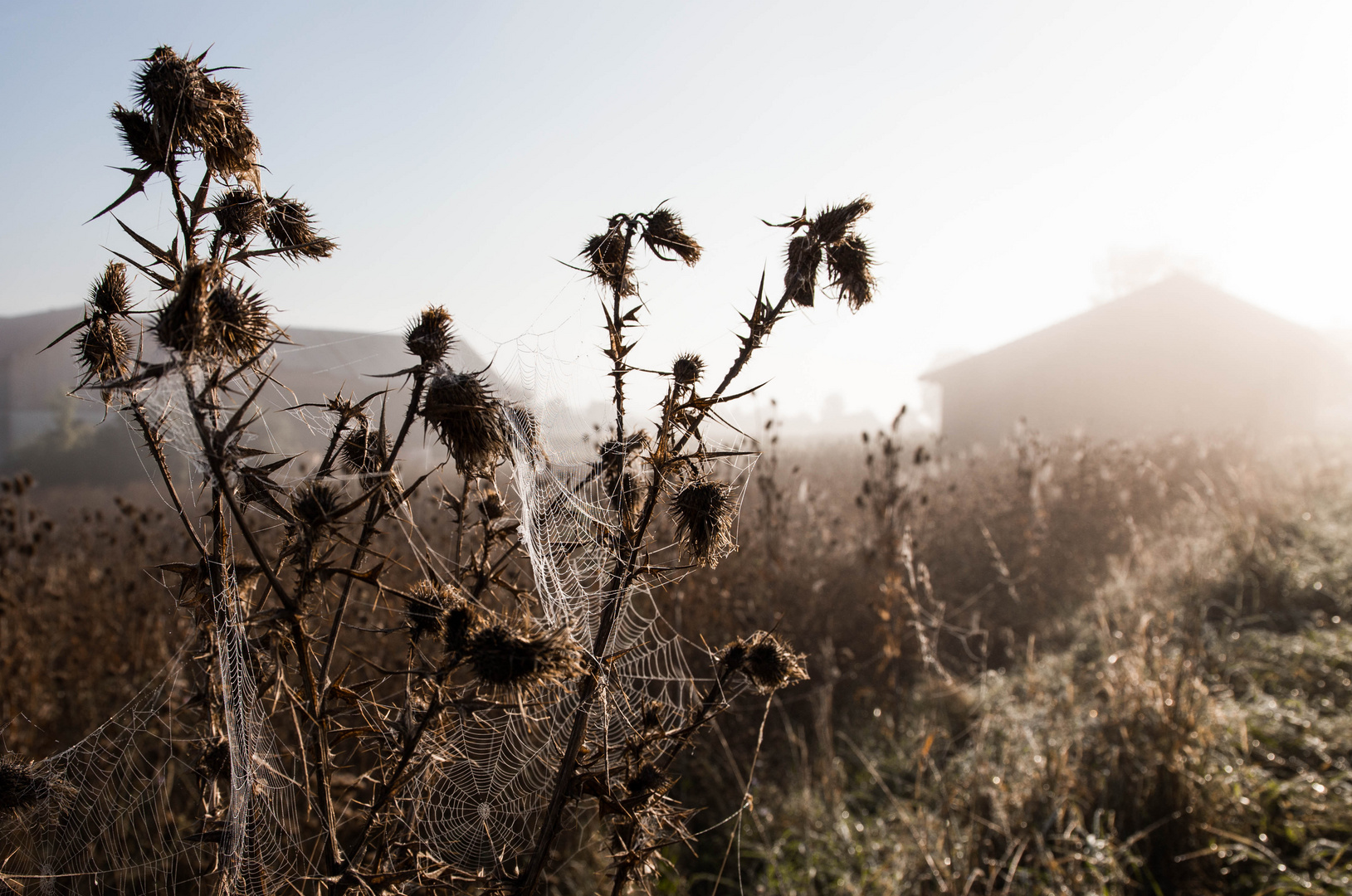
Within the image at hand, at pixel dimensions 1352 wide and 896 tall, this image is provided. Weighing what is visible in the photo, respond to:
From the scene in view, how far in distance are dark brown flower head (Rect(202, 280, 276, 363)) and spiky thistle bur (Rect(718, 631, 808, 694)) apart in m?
0.88

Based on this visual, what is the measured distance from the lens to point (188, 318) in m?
0.78

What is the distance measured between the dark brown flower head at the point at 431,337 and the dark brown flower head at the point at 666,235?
0.39 m

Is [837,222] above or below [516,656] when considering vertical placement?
above

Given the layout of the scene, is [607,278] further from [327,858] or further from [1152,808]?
[1152,808]

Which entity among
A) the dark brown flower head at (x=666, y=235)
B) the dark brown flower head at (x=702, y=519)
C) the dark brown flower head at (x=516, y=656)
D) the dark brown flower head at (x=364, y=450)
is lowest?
the dark brown flower head at (x=516, y=656)

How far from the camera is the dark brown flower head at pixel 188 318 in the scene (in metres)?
0.77

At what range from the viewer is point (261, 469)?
0.96 meters

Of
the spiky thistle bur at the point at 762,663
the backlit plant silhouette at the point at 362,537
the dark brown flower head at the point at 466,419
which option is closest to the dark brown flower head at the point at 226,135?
the backlit plant silhouette at the point at 362,537

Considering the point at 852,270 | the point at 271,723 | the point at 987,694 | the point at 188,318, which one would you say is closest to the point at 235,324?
the point at 188,318

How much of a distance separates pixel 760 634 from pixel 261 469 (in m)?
0.84

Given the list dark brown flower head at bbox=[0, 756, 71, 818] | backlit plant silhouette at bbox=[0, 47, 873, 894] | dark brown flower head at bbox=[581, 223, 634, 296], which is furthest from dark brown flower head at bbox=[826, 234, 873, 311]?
dark brown flower head at bbox=[0, 756, 71, 818]

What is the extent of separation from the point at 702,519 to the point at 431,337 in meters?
0.52

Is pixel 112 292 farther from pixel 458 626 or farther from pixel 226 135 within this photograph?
pixel 458 626

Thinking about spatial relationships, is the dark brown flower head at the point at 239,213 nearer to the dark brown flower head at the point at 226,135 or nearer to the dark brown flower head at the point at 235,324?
the dark brown flower head at the point at 226,135
